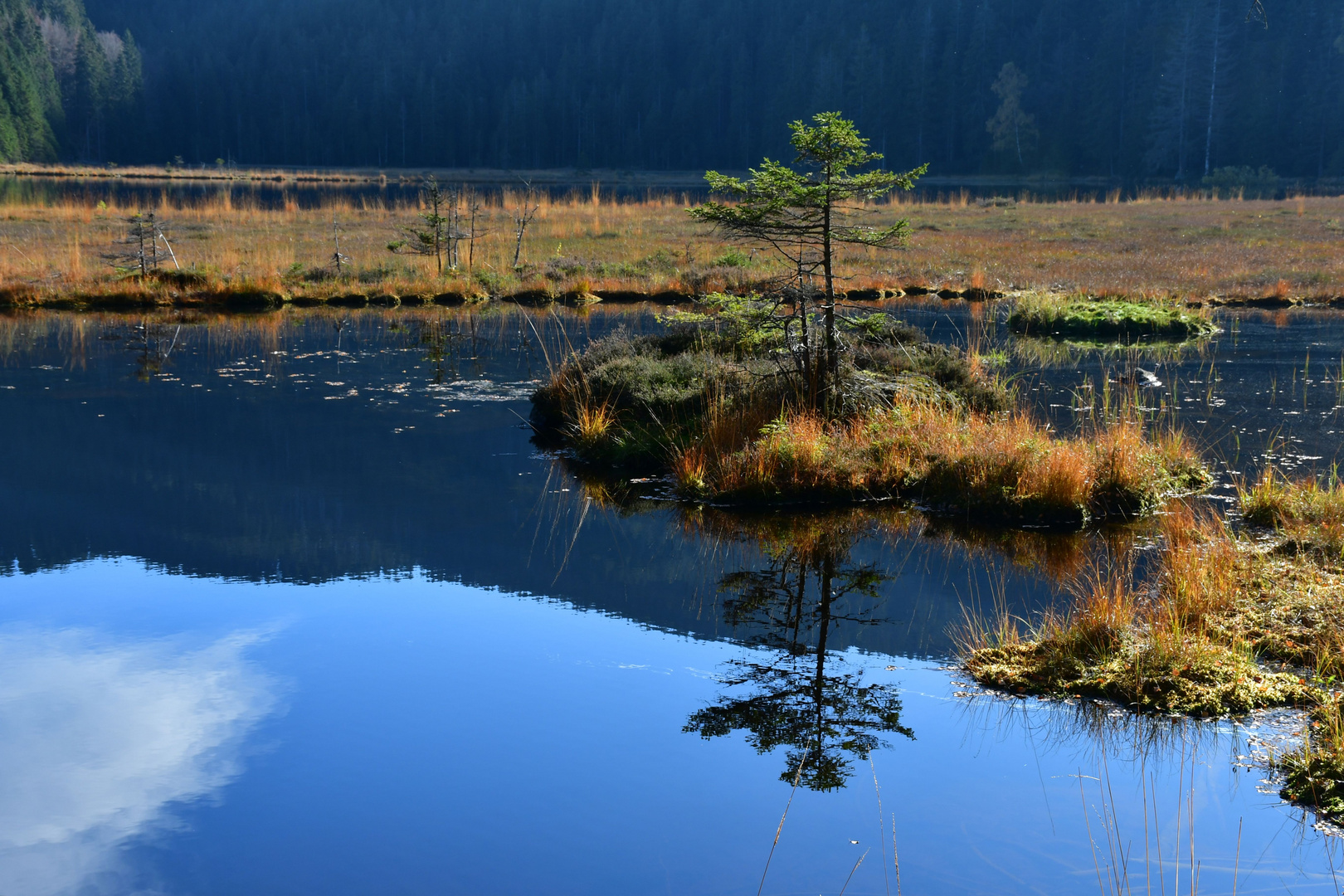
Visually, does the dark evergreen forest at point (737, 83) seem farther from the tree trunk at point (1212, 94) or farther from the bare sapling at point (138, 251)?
the bare sapling at point (138, 251)

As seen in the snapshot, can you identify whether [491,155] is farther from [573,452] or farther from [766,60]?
[573,452]

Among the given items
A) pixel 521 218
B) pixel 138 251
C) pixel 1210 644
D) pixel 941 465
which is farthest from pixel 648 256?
pixel 1210 644

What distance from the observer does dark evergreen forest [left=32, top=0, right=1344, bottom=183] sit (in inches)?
3246

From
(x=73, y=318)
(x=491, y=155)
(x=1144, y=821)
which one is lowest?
(x=1144, y=821)

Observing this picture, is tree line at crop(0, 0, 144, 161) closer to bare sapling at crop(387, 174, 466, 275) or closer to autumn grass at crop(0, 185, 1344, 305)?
autumn grass at crop(0, 185, 1344, 305)

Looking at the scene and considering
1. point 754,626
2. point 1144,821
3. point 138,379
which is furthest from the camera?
point 138,379

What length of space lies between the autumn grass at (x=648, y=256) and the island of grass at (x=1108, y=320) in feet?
6.96

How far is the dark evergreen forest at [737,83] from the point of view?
82438 millimetres

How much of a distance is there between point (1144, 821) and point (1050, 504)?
5.14 meters

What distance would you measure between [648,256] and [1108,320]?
13.8m

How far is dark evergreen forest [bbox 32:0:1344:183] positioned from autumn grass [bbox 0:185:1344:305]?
41817 mm

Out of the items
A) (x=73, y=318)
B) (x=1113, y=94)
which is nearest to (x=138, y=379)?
(x=73, y=318)

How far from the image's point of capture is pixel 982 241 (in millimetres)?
35688

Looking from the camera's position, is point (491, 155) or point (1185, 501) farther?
point (491, 155)
